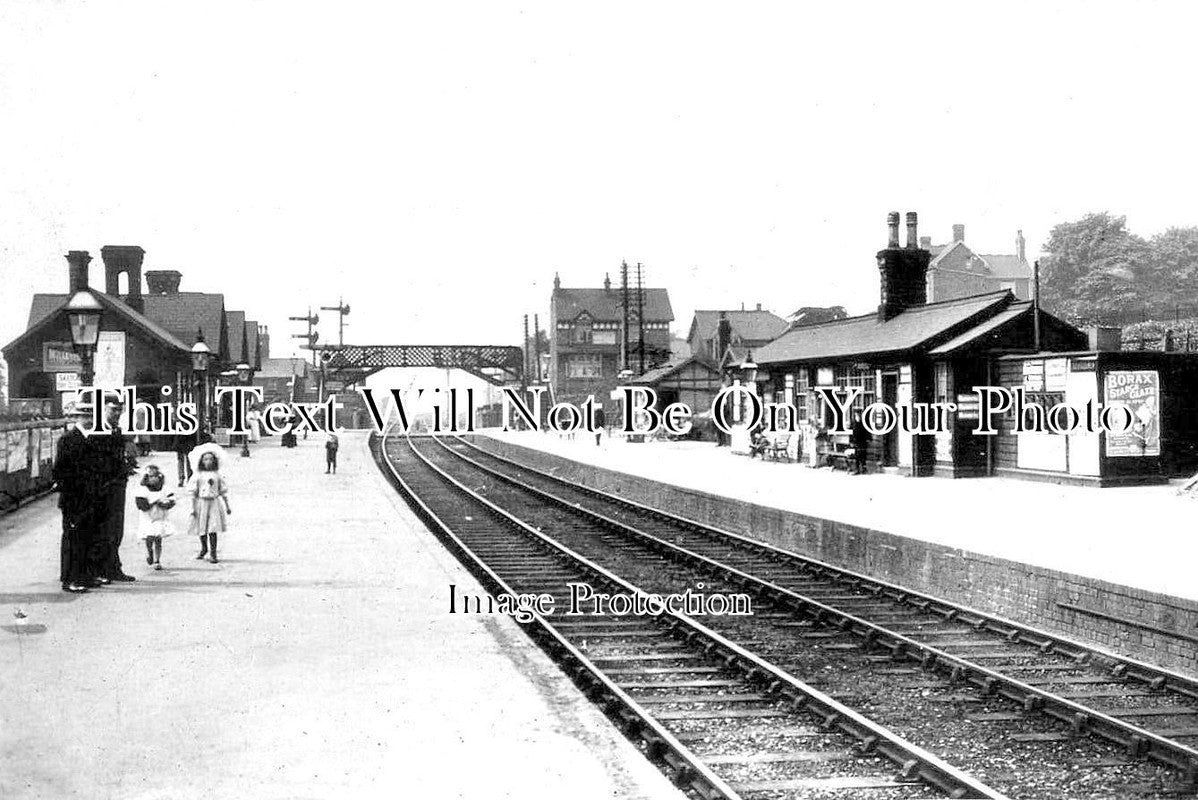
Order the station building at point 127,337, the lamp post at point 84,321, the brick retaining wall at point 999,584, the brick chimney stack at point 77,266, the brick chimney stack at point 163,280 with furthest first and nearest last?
the brick chimney stack at point 163,280 → the brick chimney stack at point 77,266 → the station building at point 127,337 → the lamp post at point 84,321 → the brick retaining wall at point 999,584

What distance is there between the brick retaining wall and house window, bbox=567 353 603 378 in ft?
218

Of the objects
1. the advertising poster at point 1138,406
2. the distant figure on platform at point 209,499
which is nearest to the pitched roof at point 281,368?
the advertising poster at point 1138,406

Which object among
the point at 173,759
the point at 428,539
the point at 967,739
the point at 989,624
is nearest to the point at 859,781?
the point at 967,739

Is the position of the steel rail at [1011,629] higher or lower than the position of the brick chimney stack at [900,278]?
lower

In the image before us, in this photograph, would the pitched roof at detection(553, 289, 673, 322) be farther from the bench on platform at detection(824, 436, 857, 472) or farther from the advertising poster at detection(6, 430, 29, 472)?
the advertising poster at detection(6, 430, 29, 472)

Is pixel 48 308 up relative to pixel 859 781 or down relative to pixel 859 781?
up

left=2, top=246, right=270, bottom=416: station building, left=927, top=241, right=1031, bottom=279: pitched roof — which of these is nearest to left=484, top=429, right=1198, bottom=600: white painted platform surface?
left=2, top=246, right=270, bottom=416: station building

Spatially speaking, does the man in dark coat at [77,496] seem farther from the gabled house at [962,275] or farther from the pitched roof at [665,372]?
the gabled house at [962,275]

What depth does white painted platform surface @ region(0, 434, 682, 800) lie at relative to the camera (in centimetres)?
576

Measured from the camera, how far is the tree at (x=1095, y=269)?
65.3 meters

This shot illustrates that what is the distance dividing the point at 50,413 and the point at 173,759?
125 feet

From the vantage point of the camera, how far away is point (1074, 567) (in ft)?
35.9

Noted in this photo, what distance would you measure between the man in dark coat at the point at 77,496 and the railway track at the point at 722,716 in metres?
4.12

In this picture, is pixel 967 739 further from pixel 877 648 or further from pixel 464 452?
pixel 464 452
